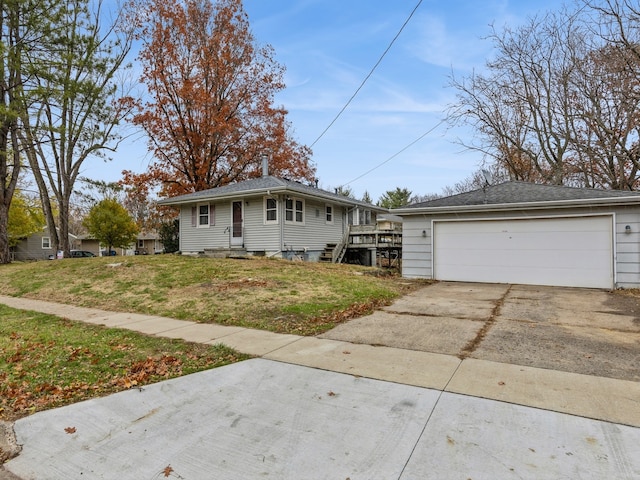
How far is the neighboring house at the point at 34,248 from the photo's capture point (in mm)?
37750

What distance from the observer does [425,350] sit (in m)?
4.67

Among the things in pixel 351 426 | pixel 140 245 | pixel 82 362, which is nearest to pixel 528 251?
pixel 351 426

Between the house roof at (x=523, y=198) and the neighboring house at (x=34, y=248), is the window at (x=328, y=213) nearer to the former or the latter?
the house roof at (x=523, y=198)

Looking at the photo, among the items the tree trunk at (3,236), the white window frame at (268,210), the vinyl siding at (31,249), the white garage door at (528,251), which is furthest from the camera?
the vinyl siding at (31,249)

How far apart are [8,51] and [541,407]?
21.1 meters

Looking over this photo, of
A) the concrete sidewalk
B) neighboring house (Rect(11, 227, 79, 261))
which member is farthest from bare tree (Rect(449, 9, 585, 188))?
neighboring house (Rect(11, 227, 79, 261))

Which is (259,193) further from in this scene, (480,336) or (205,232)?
(480,336)

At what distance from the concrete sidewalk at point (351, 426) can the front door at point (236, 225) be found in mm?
12386

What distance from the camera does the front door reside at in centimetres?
1619

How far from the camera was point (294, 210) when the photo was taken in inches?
616

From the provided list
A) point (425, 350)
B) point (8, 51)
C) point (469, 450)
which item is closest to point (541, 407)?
point (469, 450)

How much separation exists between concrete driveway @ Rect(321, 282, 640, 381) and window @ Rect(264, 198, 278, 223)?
783 cm

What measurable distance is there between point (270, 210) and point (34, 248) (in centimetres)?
3714

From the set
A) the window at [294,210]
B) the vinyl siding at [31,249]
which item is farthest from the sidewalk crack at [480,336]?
the vinyl siding at [31,249]
